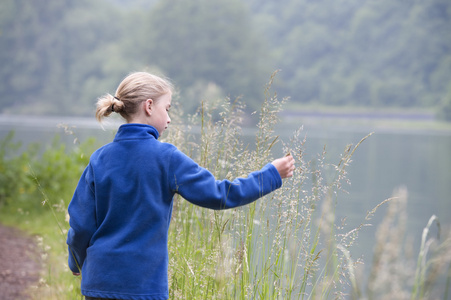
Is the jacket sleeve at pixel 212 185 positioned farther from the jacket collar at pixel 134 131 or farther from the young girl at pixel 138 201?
the jacket collar at pixel 134 131

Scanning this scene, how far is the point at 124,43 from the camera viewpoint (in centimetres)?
6650

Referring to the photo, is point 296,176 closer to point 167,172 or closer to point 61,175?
point 167,172

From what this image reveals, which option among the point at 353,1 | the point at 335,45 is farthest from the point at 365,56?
the point at 353,1

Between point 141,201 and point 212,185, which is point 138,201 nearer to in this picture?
point 141,201

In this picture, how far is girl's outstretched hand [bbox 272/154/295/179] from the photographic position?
1930mm

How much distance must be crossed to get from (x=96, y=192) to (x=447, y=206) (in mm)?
12400

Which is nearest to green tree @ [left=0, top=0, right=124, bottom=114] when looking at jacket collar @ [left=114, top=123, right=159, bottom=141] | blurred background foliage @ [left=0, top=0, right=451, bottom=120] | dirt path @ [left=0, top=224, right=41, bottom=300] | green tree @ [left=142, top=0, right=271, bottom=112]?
blurred background foliage @ [left=0, top=0, right=451, bottom=120]

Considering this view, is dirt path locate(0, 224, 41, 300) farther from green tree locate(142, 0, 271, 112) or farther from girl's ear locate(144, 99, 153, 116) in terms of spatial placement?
green tree locate(142, 0, 271, 112)

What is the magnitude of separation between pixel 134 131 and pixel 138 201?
0.24 m

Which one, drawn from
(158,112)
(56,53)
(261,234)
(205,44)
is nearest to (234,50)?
(205,44)

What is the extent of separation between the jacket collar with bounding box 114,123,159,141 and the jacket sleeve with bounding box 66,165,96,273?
174 millimetres

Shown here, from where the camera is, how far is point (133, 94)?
2000mm

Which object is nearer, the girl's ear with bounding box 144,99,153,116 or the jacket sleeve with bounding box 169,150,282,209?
the jacket sleeve with bounding box 169,150,282,209

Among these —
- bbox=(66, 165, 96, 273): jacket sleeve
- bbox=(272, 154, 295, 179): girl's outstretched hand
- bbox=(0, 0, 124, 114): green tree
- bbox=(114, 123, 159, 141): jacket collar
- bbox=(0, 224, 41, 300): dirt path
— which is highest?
bbox=(0, 0, 124, 114): green tree
